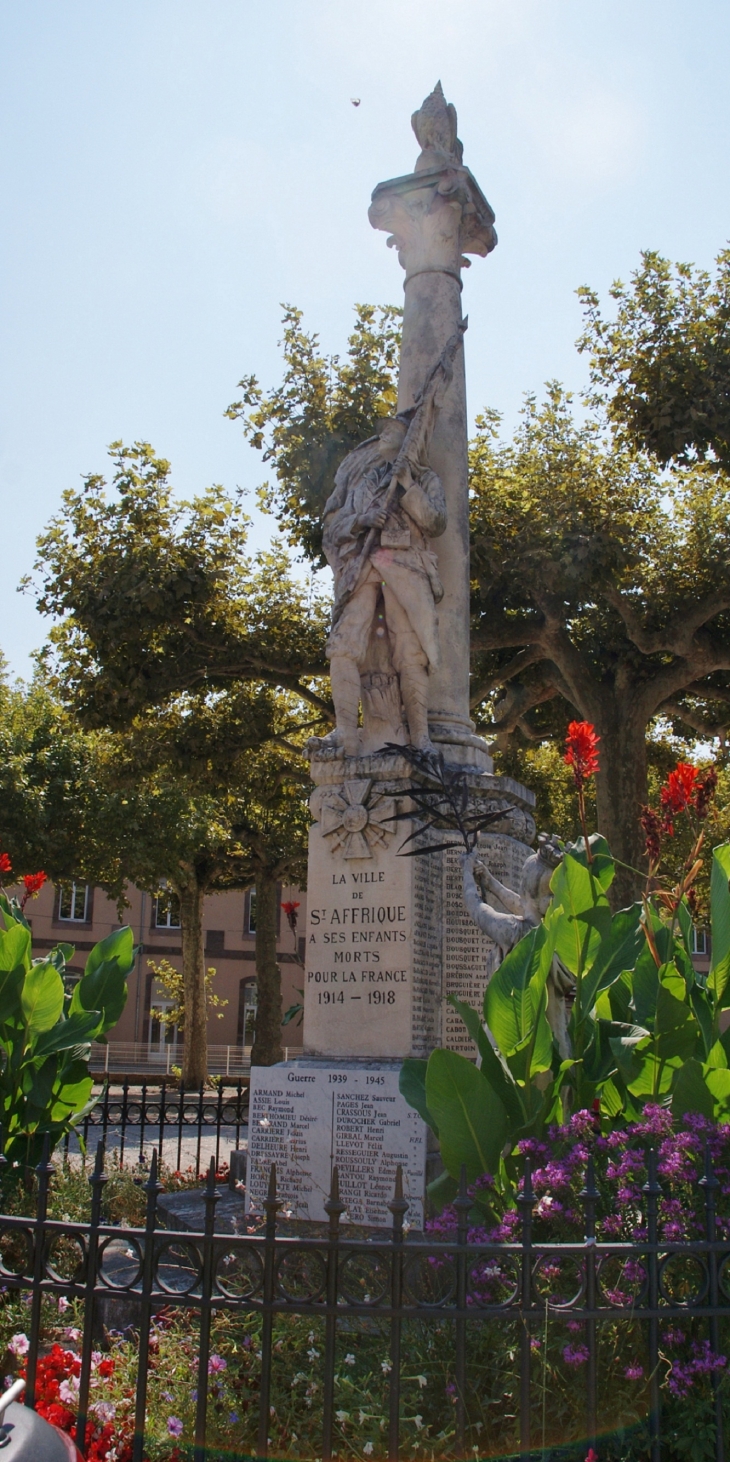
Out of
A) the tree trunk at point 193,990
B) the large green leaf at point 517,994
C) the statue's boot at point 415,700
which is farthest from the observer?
the tree trunk at point 193,990

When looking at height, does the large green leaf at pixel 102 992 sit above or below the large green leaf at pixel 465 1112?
above

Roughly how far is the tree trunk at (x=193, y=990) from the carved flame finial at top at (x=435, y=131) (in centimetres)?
1922

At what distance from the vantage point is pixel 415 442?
8.06 metres

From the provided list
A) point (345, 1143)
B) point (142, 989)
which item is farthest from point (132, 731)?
point (142, 989)

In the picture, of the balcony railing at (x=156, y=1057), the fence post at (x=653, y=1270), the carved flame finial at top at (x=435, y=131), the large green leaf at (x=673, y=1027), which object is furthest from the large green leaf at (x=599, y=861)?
the balcony railing at (x=156, y=1057)

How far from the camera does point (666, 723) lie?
23250 millimetres

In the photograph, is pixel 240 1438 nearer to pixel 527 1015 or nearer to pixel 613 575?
pixel 527 1015

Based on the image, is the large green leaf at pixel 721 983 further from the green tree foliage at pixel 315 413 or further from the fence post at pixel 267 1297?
the green tree foliage at pixel 315 413

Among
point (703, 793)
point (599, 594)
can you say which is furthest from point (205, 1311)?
point (599, 594)

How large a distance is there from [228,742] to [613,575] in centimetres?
675

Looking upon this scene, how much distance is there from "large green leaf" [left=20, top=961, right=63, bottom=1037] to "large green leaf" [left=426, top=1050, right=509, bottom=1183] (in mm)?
2672

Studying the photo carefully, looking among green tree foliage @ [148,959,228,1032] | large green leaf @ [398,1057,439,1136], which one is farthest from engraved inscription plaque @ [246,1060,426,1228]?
green tree foliage @ [148,959,228,1032]

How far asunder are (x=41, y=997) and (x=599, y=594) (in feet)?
39.4

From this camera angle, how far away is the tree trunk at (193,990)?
25.0m
